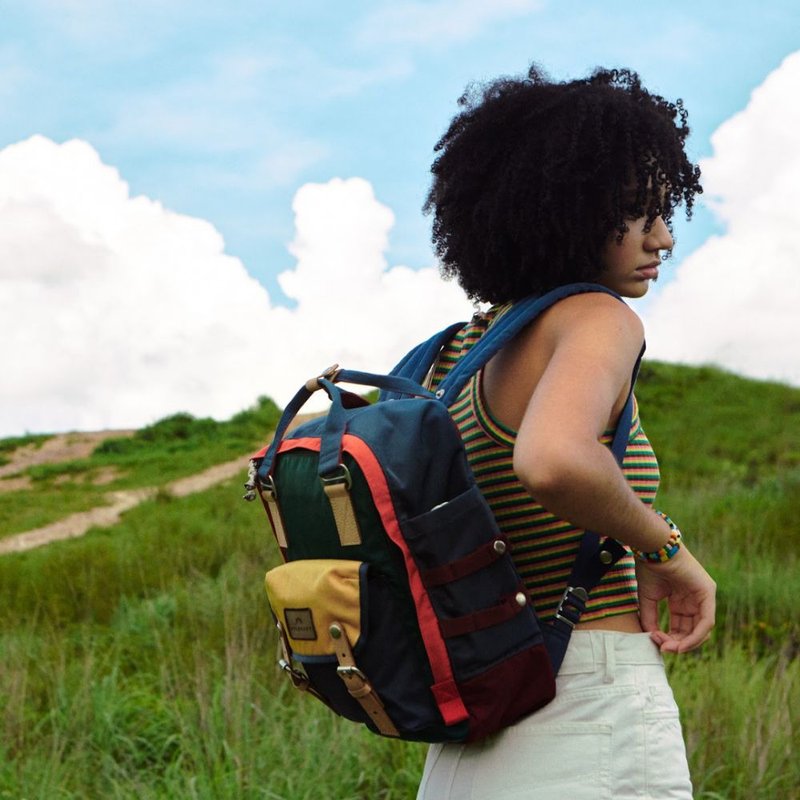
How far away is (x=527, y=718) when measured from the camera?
1644mm

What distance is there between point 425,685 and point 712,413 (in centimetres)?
1517

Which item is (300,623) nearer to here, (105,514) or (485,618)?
(485,618)

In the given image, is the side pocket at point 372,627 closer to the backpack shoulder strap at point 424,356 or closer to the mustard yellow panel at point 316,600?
the mustard yellow panel at point 316,600

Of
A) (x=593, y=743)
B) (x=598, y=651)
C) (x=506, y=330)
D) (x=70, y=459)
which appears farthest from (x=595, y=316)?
(x=70, y=459)

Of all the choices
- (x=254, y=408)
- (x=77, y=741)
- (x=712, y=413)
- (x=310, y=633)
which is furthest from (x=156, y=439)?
(x=310, y=633)

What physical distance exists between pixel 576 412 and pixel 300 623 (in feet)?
1.85

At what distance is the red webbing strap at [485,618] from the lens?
157cm

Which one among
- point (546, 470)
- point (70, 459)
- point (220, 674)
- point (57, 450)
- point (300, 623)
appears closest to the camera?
point (546, 470)

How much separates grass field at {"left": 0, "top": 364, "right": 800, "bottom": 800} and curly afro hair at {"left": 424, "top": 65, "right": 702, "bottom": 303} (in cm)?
223

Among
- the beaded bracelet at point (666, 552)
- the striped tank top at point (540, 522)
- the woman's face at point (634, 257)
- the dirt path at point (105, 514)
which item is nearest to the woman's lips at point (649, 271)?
the woman's face at point (634, 257)

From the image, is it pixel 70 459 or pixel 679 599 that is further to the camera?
pixel 70 459

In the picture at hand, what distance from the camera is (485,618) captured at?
62.2 inches

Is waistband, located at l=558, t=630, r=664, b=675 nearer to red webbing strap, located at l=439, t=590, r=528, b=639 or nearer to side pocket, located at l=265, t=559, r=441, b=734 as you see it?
red webbing strap, located at l=439, t=590, r=528, b=639

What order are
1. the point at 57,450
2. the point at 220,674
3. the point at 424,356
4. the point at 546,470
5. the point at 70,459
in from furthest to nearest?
the point at 57,450 < the point at 70,459 < the point at 220,674 < the point at 424,356 < the point at 546,470
